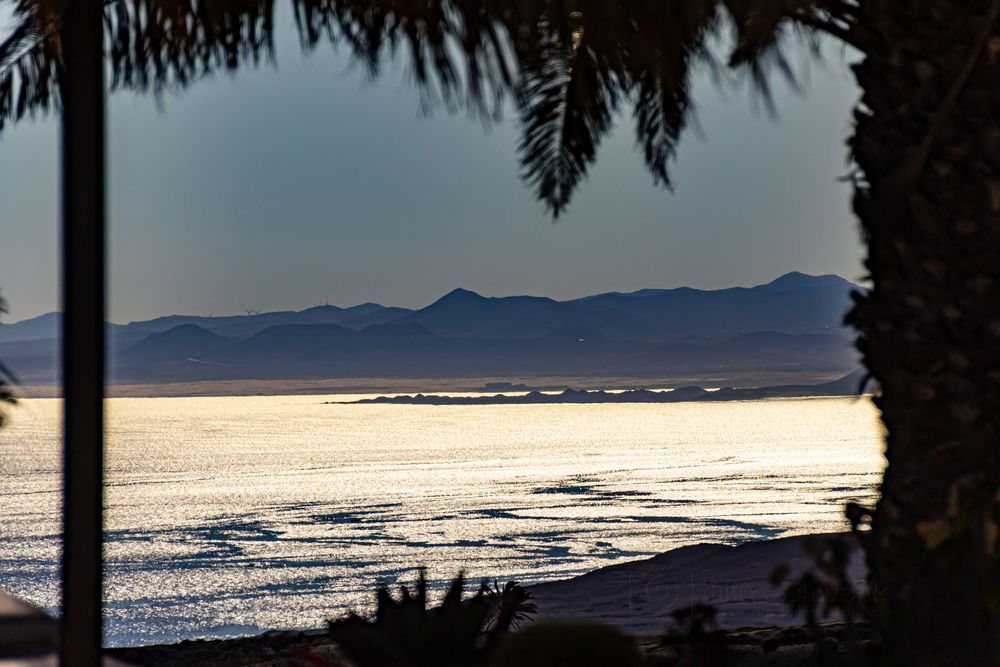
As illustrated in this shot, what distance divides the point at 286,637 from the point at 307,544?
12188 millimetres

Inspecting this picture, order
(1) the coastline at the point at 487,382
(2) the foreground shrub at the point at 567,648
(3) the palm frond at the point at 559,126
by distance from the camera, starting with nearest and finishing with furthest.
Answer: (2) the foreground shrub at the point at 567,648
(3) the palm frond at the point at 559,126
(1) the coastline at the point at 487,382

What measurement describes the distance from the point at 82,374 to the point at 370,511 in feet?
65.4

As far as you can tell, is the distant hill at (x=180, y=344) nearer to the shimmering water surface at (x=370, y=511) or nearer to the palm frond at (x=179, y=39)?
the shimmering water surface at (x=370, y=511)

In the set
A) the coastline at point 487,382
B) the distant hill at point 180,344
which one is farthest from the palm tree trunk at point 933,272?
the distant hill at point 180,344

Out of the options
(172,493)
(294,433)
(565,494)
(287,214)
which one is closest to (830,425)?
(294,433)

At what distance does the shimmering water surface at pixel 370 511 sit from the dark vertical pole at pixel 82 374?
3.24m

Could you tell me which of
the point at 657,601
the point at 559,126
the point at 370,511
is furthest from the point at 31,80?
the point at 370,511

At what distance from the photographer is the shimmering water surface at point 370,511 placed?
14828 mm

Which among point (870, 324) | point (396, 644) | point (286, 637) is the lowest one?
point (286, 637)

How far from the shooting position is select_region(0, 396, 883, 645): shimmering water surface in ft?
48.6

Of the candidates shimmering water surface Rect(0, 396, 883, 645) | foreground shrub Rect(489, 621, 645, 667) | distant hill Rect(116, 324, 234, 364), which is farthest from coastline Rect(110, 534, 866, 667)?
distant hill Rect(116, 324, 234, 364)

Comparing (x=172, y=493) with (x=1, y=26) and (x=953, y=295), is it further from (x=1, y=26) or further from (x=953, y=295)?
(x=953, y=295)

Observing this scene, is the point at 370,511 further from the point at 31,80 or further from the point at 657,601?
the point at 31,80

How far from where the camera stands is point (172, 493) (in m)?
25.6
